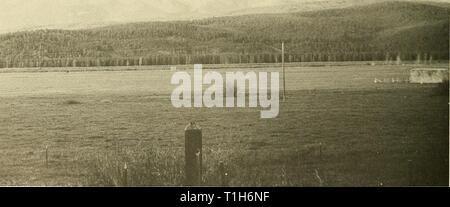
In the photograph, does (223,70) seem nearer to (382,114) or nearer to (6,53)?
(382,114)

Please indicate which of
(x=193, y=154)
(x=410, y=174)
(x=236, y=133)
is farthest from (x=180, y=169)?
(x=410, y=174)

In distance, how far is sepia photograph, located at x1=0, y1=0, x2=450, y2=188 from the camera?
5.07 metres

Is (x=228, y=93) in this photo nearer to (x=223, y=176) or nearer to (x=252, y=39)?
(x=252, y=39)

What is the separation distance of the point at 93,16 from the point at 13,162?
1728 millimetres

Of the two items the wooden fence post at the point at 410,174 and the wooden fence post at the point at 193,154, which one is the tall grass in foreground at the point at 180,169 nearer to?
the wooden fence post at the point at 193,154

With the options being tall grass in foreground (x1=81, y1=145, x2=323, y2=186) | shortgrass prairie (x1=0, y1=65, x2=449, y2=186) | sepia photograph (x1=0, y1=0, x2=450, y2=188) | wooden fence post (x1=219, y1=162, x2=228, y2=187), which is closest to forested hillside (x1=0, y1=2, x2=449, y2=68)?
sepia photograph (x1=0, y1=0, x2=450, y2=188)

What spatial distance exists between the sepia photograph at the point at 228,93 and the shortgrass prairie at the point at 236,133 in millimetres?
12

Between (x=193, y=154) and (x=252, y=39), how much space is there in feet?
4.64

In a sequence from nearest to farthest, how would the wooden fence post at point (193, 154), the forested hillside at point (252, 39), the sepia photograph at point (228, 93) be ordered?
the wooden fence post at point (193, 154) < the sepia photograph at point (228, 93) < the forested hillside at point (252, 39)

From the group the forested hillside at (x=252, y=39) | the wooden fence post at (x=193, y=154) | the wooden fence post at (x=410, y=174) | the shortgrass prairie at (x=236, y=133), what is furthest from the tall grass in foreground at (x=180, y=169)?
the forested hillside at (x=252, y=39)

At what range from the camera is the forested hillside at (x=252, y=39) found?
520cm

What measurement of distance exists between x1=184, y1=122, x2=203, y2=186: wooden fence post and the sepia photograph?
0.04m

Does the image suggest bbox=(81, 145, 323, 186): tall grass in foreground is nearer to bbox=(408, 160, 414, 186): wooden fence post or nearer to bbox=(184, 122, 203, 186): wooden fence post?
bbox=(184, 122, 203, 186): wooden fence post

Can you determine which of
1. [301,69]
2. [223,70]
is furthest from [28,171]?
[301,69]
